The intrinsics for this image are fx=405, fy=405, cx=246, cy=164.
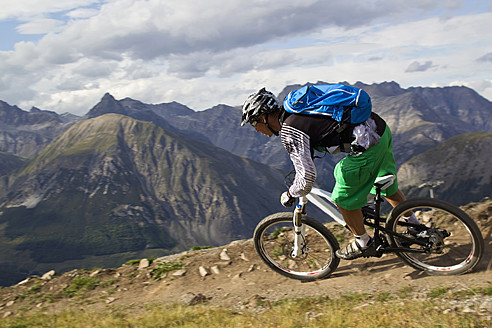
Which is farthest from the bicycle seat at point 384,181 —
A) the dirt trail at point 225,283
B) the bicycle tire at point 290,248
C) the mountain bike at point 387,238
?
the dirt trail at point 225,283

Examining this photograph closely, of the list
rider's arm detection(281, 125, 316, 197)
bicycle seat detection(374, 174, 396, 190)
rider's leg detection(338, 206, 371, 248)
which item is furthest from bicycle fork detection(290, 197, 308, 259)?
bicycle seat detection(374, 174, 396, 190)

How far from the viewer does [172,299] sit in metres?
8.55

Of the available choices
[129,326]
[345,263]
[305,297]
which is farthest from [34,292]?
[345,263]

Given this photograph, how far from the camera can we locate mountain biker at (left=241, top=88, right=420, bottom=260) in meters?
6.43

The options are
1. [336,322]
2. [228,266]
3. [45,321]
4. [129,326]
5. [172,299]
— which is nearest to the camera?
[336,322]

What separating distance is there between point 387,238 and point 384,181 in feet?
3.89

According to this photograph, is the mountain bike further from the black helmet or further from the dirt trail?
the black helmet

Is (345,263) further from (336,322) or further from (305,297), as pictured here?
(336,322)

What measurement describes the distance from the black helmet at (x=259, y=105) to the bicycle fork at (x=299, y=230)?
202 cm

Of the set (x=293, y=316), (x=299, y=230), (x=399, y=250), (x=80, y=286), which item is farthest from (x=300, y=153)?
(x=80, y=286)

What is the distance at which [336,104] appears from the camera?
251 inches

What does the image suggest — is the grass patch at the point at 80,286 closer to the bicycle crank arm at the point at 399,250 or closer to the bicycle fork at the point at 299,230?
the bicycle fork at the point at 299,230

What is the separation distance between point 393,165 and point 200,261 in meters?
5.24

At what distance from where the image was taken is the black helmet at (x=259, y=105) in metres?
6.76
